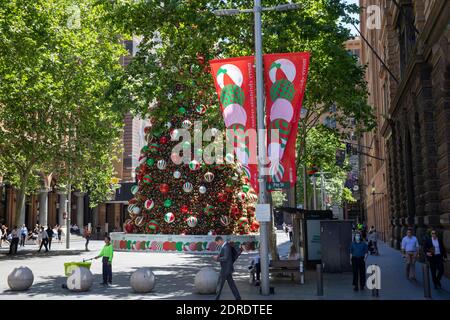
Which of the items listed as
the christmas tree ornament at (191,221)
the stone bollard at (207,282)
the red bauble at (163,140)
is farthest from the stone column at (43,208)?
the stone bollard at (207,282)

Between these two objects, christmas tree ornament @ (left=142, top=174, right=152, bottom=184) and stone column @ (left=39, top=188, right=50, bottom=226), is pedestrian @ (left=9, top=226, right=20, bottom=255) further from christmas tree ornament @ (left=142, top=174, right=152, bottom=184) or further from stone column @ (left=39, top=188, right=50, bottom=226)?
stone column @ (left=39, top=188, right=50, bottom=226)

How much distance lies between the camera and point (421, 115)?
2114 cm

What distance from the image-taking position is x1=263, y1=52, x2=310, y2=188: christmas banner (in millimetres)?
14375

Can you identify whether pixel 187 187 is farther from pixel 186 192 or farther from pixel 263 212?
pixel 263 212

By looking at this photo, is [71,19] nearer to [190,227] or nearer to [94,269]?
[190,227]

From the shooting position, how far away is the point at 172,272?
2050 cm

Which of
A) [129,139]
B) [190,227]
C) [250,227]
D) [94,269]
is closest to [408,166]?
[250,227]

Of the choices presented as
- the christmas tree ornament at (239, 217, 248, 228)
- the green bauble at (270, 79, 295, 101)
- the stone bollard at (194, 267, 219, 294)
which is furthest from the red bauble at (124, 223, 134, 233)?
the green bauble at (270, 79, 295, 101)

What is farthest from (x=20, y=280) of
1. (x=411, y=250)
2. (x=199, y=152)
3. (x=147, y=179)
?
(x=199, y=152)

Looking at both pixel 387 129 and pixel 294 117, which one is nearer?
pixel 294 117

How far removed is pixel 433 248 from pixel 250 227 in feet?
58.4

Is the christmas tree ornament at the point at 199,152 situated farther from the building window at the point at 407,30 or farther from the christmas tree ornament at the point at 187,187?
the building window at the point at 407,30

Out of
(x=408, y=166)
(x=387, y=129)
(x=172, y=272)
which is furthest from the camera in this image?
(x=387, y=129)

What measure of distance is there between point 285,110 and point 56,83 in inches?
754
